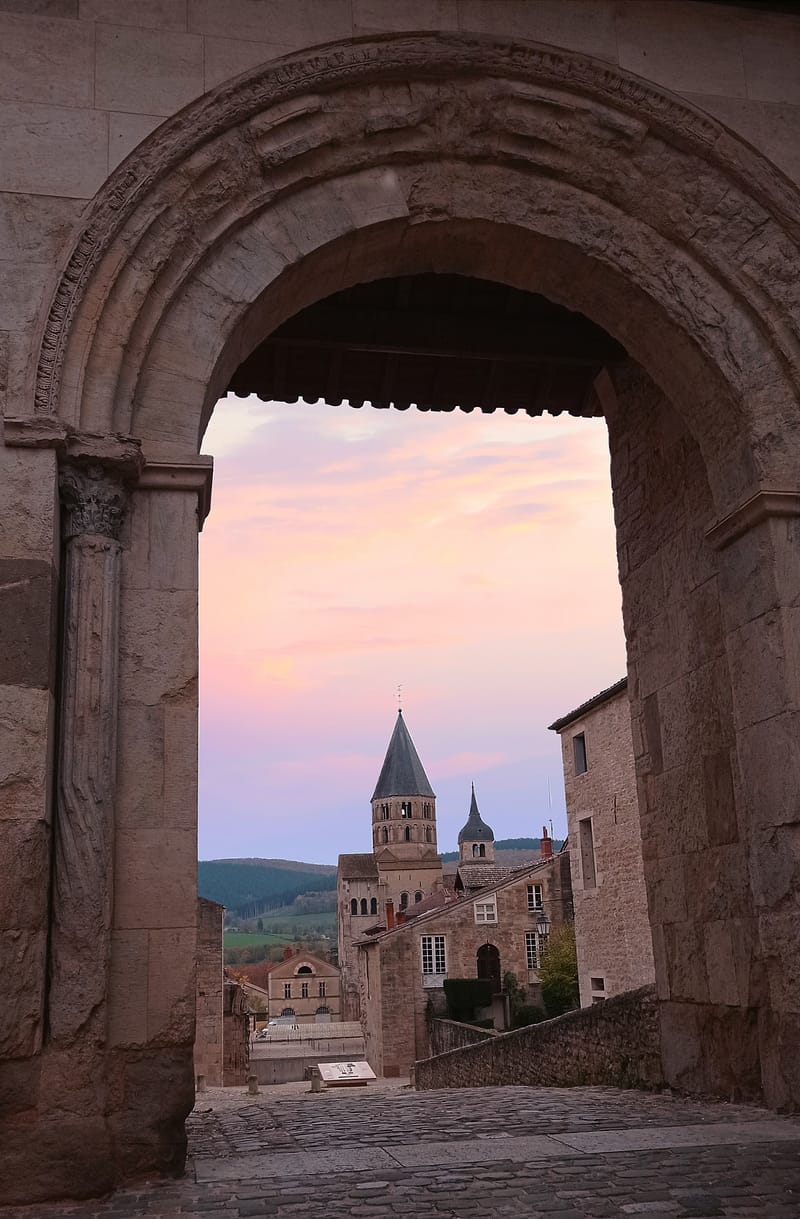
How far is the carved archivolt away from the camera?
202 inches

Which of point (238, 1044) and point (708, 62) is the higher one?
point (708, 62)

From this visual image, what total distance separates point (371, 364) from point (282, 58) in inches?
115

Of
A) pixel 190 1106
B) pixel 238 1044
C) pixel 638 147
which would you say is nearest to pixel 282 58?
pixel 638 147

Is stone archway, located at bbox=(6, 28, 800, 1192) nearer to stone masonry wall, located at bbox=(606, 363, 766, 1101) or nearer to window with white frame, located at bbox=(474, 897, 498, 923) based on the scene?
Answer: stone masonry wall, located at bbox=(606, 363, 766, 1101)

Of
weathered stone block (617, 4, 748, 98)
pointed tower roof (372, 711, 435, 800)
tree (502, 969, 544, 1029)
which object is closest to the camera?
weathered stone block (617, 4, 748, 98)

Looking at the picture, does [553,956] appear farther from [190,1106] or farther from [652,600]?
[190,1106]

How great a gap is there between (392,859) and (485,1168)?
7270 centimetres

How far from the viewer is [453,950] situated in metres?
37.1

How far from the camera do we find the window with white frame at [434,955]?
121 feet

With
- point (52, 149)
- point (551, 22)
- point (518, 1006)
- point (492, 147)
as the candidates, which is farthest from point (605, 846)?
point (52, 149)

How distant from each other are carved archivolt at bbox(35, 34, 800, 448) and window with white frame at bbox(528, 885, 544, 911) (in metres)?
34.4

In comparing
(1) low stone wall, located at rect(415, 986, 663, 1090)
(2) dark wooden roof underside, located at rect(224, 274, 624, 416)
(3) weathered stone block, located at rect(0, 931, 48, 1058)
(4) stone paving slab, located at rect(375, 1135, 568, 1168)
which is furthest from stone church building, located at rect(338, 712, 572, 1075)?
(3) weathered stone block, located at rect(0, 931, 48, 1058)

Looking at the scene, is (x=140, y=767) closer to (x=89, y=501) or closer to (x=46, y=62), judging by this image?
(x=89, y=501)

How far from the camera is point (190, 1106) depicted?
4.22 m
